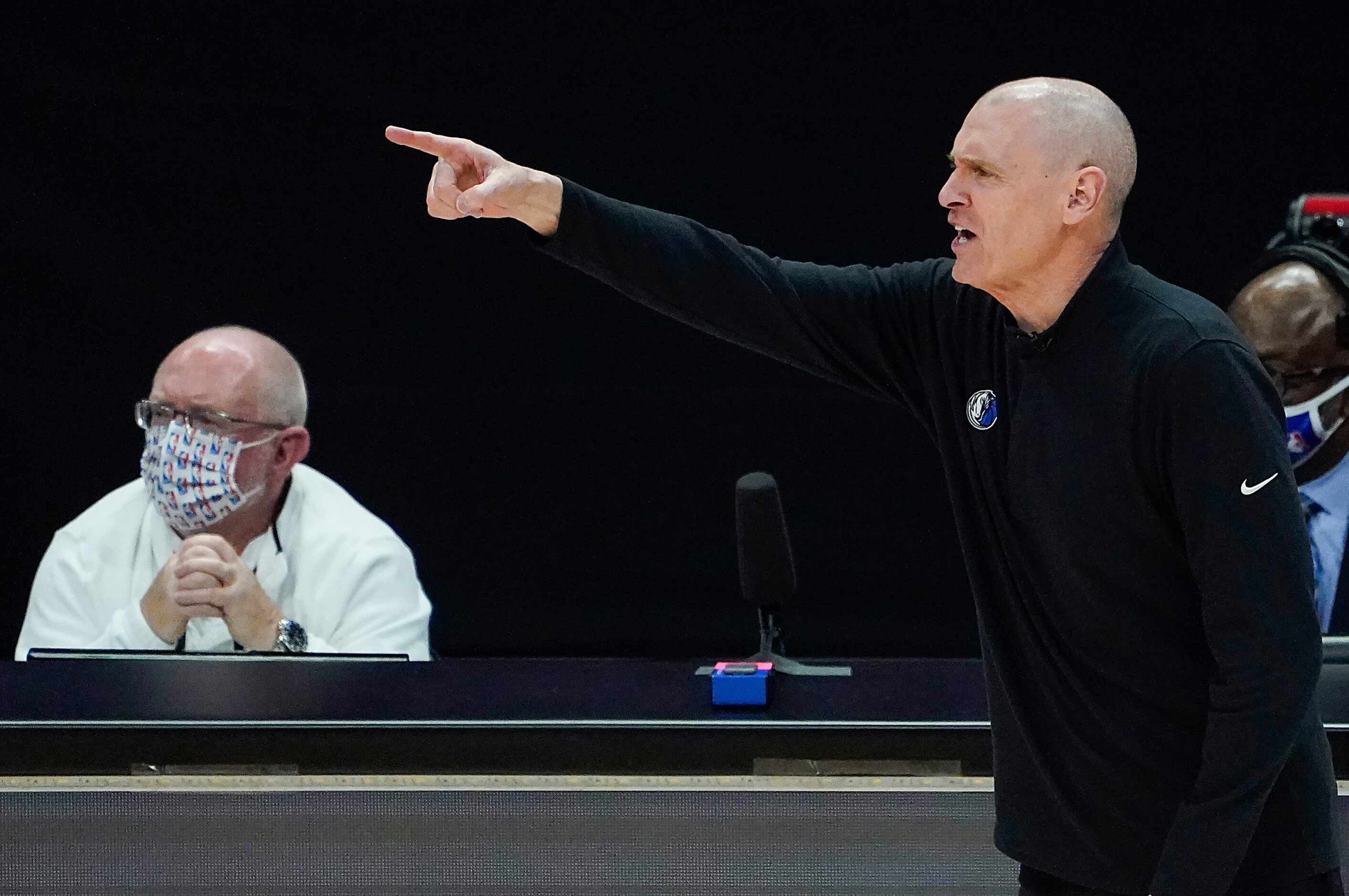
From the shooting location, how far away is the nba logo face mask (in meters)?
2.82

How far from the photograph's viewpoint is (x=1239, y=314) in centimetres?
287

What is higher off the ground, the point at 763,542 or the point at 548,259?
the point at 548,259

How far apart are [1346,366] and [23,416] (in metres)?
2.90

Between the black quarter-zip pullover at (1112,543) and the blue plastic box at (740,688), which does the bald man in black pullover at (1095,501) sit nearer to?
the black quarter-zip pullover at (1112,543)

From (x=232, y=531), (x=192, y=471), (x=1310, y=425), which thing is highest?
(x=1310, y=425)

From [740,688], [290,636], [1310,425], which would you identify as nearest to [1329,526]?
[1310,425]

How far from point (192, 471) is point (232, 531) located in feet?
0.56

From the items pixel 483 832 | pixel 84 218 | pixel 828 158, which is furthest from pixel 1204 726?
pixel 84 218

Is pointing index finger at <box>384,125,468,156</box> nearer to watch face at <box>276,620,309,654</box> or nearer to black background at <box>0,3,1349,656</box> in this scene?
watch face at <box>276,620,309,654</box>

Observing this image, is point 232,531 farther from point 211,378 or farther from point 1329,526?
point 1329,526

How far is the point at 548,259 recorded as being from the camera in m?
3.78

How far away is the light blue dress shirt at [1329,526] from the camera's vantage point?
8.89 feet

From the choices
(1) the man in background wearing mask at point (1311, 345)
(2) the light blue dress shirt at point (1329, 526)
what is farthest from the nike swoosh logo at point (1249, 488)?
(1) the man in background wearing mask at point (1311, 345)

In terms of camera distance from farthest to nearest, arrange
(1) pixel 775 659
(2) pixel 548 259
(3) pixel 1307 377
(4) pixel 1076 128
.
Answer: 1. (2) pixel 548 259
2. (3) pixel 1307 377
3. (1) pixel 775 659
4. (4) pixel 1076 128
